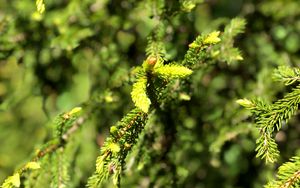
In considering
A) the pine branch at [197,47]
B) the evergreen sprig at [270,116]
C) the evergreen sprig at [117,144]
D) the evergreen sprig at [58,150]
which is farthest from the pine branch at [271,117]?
the evergreen sprig at [58,150]

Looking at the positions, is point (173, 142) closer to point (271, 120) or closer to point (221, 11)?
point (271, 120)

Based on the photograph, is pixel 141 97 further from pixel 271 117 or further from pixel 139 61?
pixel 139 61

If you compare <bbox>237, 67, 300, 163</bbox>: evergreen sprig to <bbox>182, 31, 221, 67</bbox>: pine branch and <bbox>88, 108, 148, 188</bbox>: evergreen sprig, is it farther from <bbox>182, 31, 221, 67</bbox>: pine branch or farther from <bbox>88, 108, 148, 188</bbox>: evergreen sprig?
<bbox>88, 108, 148, 188</bbox>: evergreen sprig

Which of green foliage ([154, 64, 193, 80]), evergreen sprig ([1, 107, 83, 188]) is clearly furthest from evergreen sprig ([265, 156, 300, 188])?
evergreen sprig ([1, 107, 83, 188])

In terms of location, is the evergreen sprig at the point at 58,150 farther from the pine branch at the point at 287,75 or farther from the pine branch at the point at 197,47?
the pine branch at the point at 287,75

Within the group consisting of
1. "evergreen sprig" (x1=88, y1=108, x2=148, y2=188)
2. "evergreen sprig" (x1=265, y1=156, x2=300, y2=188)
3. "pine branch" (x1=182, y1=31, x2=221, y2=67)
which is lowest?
"evergreen sprig" (x1=265, y1=156, x2=300, y2=188)

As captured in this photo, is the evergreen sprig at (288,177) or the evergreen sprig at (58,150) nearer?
the evergreen sprig at (288,177)

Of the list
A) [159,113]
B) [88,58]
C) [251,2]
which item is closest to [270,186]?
[159,113]

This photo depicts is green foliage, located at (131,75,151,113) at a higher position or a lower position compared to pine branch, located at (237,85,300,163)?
higher
